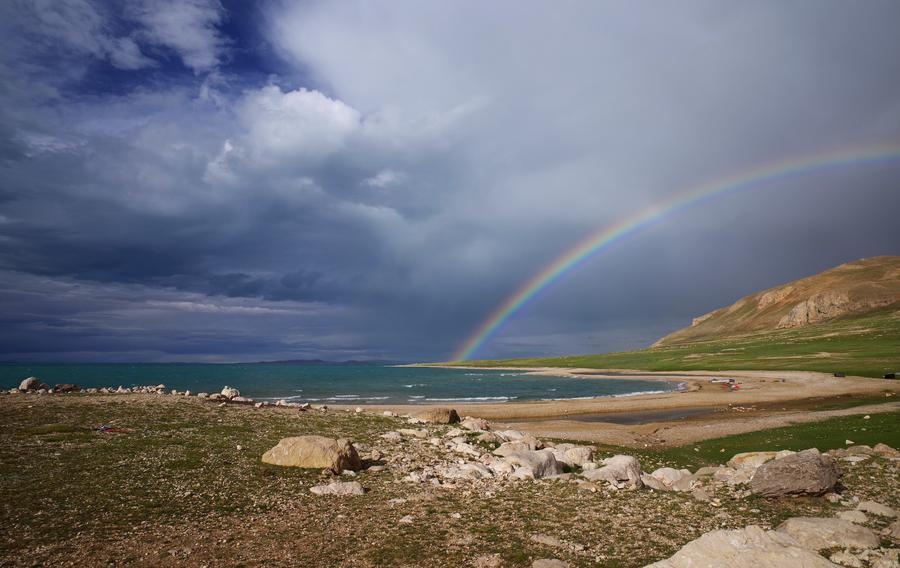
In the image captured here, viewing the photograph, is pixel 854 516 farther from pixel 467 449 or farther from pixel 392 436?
pixel 392 436

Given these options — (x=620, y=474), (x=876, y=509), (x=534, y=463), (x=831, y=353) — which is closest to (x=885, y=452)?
(x=876, y=509)

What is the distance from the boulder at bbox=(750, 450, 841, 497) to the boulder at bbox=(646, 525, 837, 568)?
6679 millimetres

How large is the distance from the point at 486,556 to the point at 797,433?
32.7m

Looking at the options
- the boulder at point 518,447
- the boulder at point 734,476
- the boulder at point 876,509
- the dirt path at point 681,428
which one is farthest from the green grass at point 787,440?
the boulder at point 876,509

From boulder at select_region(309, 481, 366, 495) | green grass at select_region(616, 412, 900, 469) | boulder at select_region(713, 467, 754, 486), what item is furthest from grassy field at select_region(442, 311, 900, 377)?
boulder at select_region(309, 481, 366, 495)

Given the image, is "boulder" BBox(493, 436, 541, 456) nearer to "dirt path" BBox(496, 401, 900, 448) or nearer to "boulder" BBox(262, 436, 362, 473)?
"boulder" BBox(262, 436, 362, 473)

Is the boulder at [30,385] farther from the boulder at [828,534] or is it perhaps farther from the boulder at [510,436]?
the boulder at [828,534]

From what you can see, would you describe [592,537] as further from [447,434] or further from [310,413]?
[310,413]

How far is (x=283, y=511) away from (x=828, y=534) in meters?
15.9

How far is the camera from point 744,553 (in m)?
9.84

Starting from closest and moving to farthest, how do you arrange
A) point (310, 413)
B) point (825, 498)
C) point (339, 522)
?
point (339, 522) → point (825, 498) → point (310, 413)

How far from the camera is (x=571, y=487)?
18.8 metres

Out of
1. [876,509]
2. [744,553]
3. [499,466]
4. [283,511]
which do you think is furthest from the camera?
[499,466]

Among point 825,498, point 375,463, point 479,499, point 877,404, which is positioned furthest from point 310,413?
point 877,404
